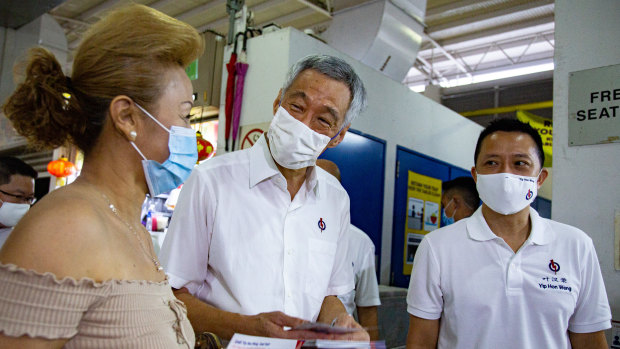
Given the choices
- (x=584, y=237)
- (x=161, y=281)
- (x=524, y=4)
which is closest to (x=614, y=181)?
(x=584, y=237)

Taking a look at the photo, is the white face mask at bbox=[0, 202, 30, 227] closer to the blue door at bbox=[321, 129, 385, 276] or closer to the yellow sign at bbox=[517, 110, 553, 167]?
the blue door at bbox=[321, 129, 385, 276]

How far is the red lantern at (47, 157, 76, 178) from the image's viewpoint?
6430 mm

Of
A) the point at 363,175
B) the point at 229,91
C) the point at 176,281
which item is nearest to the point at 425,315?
the point at 176,281

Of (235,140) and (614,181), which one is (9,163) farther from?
(614,181)

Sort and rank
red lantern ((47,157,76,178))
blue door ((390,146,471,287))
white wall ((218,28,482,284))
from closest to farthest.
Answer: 1. white wall ((218,28,482,284))
2. blue door ((390,146,471,287))
3. red lantern ((47,157,76,178))

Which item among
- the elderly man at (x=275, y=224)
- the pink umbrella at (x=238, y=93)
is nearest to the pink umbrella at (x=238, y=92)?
the pink umbrella at (x=238, y=93)

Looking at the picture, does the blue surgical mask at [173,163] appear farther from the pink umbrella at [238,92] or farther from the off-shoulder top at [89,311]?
the pink umbrella at [238,92]

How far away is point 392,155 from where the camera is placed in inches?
174

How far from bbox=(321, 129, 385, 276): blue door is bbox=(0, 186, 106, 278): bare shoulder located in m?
2.85

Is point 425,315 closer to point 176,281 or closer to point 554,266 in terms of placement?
point 554,266

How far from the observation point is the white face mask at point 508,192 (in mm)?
1893

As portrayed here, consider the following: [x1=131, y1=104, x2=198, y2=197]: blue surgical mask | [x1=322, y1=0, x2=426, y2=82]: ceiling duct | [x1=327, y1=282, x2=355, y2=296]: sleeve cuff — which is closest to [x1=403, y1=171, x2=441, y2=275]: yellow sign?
[x1=322, y1=0, x2=426, y2=82]: ceiling duct

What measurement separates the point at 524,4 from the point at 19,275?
Result: 7039mm

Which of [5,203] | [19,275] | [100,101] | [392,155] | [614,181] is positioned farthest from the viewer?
[392,155]
